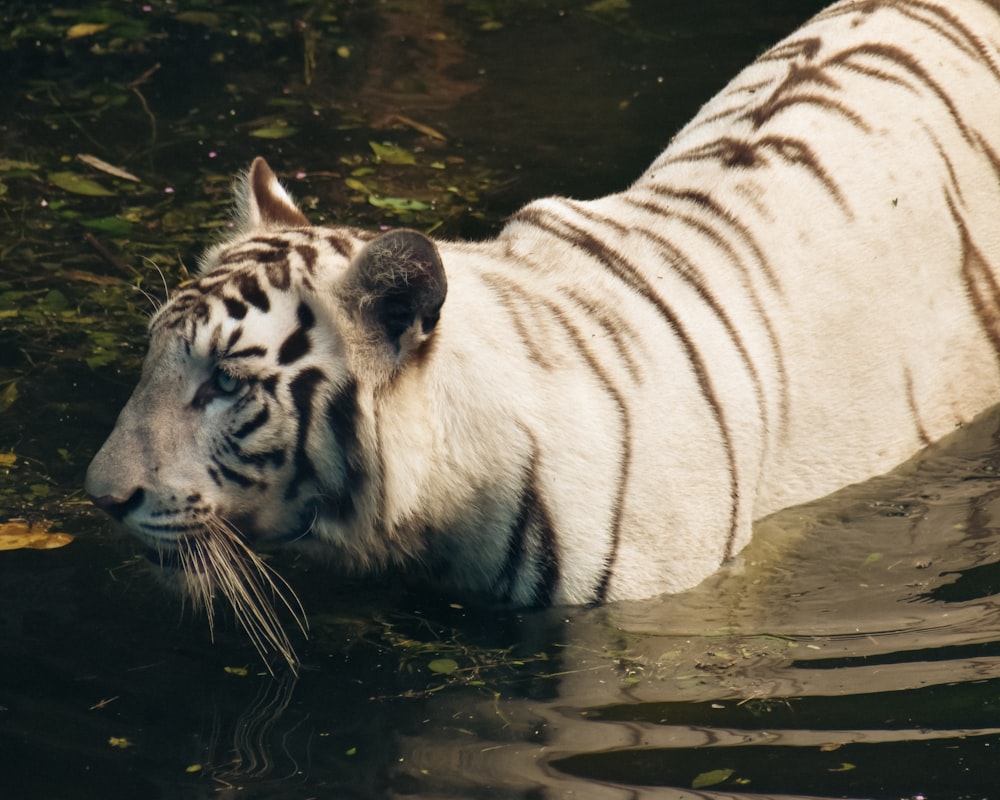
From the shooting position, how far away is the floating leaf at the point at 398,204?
4.61 metres

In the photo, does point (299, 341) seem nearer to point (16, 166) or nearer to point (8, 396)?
point (8, 396)

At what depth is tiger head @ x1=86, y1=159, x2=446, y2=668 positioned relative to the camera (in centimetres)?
255

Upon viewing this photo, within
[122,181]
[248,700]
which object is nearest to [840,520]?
[248,700]

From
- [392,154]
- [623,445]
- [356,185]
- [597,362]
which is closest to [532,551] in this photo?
[623,445]

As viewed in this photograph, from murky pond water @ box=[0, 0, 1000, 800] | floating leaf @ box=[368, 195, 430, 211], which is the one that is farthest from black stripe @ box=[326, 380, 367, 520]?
floating leaf @ box=[368, 195, 430, 211]

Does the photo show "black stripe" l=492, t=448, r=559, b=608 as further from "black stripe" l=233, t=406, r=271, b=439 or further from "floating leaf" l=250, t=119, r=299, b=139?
"floating leaf" l=250, t=119, r=299, b=139

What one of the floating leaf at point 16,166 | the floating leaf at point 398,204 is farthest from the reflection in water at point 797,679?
the floating leaf at point 16,166

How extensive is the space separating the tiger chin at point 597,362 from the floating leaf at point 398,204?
4.49 feet

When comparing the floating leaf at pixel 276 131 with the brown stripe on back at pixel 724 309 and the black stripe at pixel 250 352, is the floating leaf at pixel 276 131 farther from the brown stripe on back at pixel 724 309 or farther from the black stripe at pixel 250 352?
the black stripe at pixel 250 352

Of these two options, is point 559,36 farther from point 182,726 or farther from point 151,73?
point 182,726

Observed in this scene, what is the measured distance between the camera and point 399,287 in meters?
2.50

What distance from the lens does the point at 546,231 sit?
302cm

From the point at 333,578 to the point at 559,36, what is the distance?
11.1 ft

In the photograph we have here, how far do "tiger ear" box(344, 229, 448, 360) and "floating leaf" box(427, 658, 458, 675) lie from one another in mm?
613
